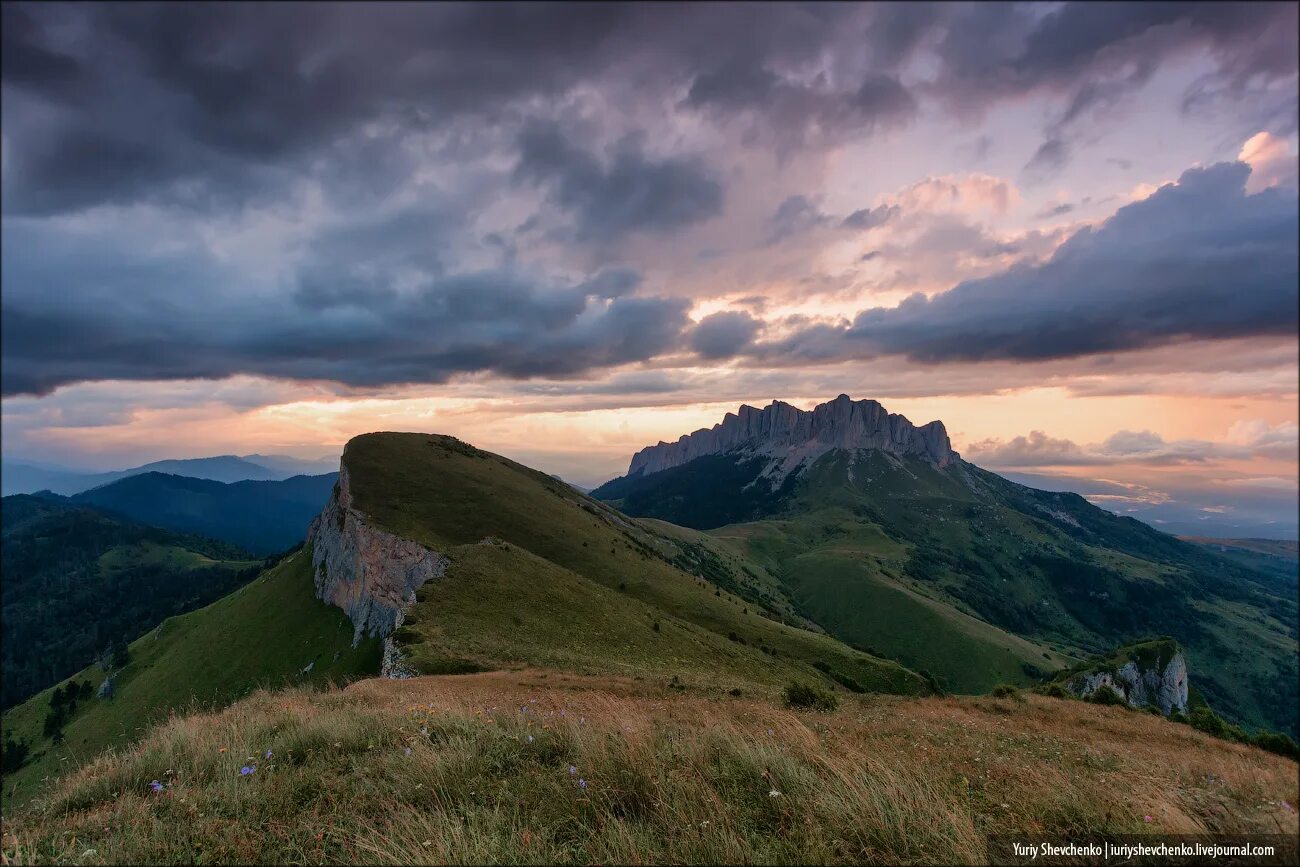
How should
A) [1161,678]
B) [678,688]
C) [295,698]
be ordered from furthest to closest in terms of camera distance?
[1161,678], [678,688], [295,698]

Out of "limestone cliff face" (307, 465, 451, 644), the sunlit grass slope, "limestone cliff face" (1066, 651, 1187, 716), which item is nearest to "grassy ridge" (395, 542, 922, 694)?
the sunlit grass slope

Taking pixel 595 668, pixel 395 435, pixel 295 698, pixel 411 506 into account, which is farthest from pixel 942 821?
pixel 395 435

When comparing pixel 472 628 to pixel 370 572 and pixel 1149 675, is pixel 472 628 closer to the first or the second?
pixel 370 572

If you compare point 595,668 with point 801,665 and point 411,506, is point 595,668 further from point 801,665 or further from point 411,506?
point 411,506

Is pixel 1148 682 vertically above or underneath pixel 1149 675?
underneath

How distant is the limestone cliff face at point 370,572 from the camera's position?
55.1 metres

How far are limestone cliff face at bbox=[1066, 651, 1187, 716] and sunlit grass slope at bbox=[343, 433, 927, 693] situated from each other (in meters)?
61.2

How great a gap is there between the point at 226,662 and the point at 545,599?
48438 millimetres

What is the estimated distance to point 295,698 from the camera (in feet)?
44.9

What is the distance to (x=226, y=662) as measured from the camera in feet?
226

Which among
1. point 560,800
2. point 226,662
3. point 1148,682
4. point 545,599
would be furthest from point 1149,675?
point 226,662

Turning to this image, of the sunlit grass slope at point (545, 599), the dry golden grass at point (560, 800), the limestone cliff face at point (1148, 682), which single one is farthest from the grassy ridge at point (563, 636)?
the limestone cliff face at point (1148, 682)

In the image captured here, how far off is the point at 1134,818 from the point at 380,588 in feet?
209

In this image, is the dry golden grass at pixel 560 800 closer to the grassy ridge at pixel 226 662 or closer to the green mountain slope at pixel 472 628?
the green mountain slope at pixel 472 628
